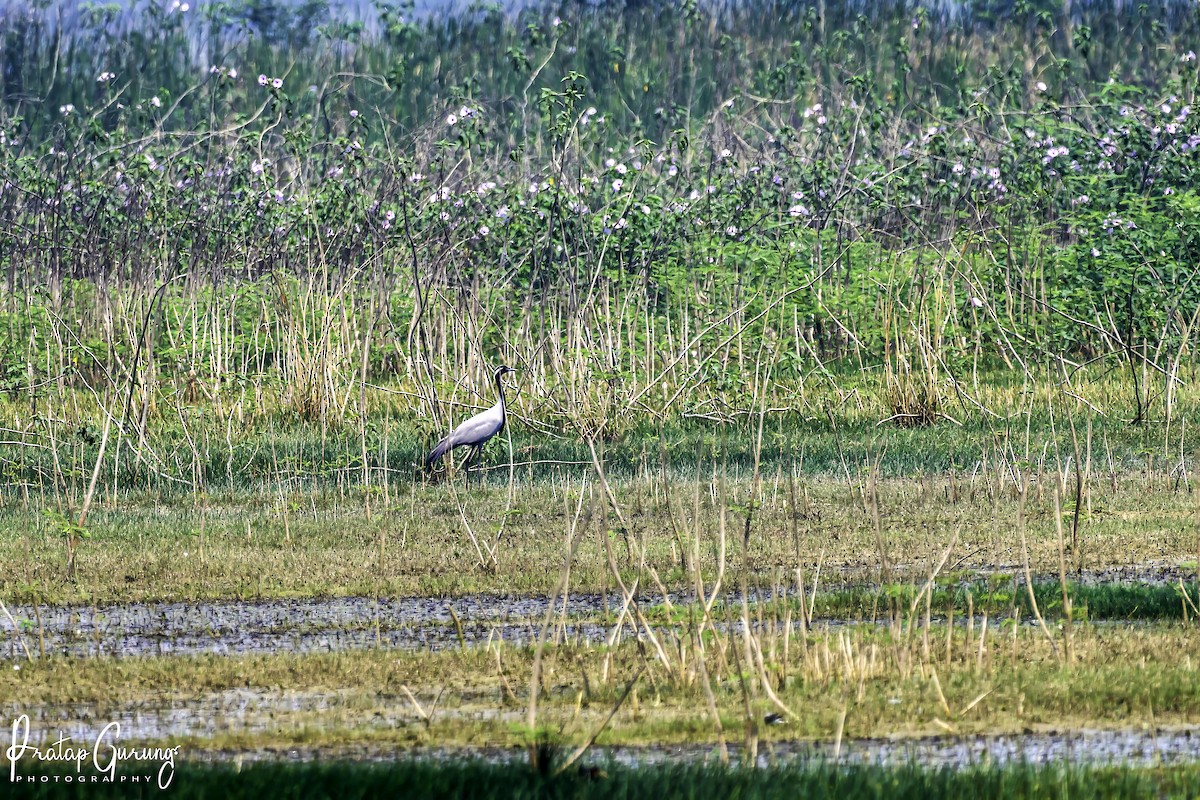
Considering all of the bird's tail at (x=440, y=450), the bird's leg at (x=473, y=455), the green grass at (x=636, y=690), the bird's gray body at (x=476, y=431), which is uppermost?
the green grass at (x=636, y=690)

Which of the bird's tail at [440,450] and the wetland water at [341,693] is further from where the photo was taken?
the bird's tail at [440,450]

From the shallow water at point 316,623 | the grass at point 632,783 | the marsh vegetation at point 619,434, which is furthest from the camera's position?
the shallow water at point 316,623

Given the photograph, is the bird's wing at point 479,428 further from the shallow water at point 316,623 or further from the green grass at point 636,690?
the green grass at point 636,690

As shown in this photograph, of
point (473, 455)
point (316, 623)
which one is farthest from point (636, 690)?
point (473, 455)

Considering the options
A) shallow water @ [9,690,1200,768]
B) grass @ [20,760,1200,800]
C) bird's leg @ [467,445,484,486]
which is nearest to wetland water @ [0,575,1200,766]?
shallow water @ [9,690,1200,768]

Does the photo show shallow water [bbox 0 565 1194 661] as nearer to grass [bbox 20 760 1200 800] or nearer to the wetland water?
the wetland water

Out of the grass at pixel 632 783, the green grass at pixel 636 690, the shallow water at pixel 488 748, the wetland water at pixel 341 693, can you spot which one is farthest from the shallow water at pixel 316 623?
the grass at pixel 632 783

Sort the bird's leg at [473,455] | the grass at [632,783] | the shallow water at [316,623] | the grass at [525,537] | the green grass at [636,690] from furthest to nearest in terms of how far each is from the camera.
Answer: the bird's leg at [473,455] → the grass at [525,537] → the shallow water at [316,623] → the green grass at [636,690] → the grass at [632,783]

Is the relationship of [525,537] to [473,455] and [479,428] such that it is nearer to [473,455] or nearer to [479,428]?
[479,428]

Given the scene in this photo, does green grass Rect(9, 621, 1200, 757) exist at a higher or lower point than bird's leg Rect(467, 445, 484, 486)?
higher

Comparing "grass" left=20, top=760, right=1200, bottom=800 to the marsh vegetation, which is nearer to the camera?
"grass" left=20, top=760, right=1200, bottom=800

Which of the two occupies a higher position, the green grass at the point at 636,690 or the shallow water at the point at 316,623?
the green grass at the point at 636,690

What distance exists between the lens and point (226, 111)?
1107 inches

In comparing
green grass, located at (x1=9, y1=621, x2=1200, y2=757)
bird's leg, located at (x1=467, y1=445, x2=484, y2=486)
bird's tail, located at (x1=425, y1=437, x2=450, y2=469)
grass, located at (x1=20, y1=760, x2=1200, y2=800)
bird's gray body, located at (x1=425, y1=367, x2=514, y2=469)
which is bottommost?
bird's leg, located at (x1=467, y1=445, x2=484, y2=486)
